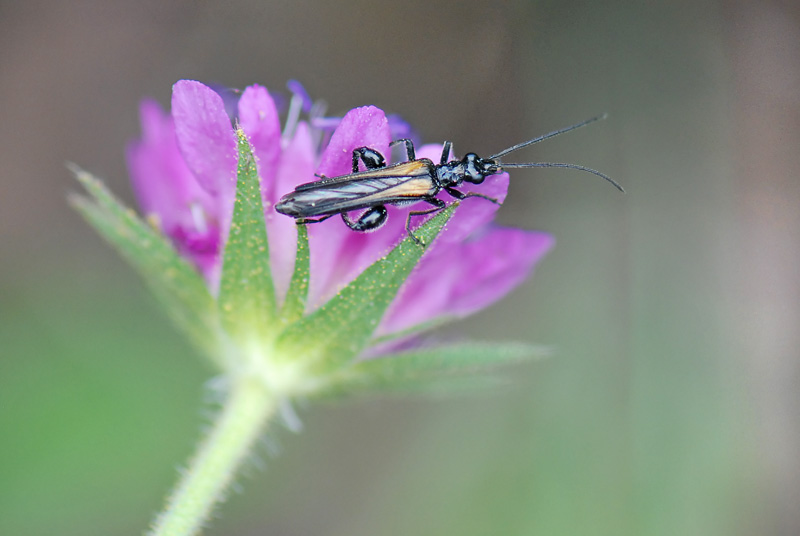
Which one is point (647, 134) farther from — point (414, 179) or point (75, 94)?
point (75, 94)

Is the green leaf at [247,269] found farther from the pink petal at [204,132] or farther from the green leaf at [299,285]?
the pink petal at [204,132]

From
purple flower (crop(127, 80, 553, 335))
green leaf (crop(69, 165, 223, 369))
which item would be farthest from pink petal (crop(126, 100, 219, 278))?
green leaf (crop(69, 165, 223, 369))

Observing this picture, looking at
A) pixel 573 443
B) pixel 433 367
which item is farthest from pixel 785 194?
pixel 433 367

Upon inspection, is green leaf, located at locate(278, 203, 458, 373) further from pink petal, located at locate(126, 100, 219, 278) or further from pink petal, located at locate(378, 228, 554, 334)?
pink petal, located at locate(126, 100, 219, 278)

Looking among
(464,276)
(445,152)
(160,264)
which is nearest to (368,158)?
(445,152)

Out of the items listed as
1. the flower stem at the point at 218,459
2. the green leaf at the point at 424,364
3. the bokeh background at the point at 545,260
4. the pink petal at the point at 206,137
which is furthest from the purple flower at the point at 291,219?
the bokeh background at the point at 545,260

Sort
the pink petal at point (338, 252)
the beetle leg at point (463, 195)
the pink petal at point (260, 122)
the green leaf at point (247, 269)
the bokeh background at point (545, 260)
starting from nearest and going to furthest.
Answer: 1. the green leaf at point (247, 269)
2. the pink petal at point (260, 122)
3. the beetle leg at point (463, 195)
4. the pink petal at point (338, 252)
5. the bokeh background at point (545, 260)

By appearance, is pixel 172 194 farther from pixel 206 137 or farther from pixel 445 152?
pixel 445 152
